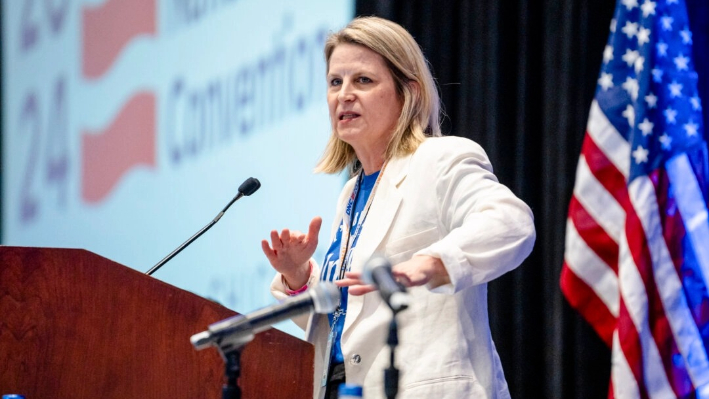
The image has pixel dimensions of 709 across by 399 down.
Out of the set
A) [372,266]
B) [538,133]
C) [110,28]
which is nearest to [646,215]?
[538,133]

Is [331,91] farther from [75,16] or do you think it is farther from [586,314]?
[75,16]

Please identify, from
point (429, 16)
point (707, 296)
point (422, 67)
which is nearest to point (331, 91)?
point (422, 67)

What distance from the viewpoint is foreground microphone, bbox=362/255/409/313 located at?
1510 millimetres

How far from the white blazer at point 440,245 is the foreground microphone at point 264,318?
51 cm

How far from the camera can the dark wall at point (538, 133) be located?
3596mm

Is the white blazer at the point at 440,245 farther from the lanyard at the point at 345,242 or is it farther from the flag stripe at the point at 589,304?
the flag stripe at the point at 589,304

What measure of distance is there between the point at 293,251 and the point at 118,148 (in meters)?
2.28

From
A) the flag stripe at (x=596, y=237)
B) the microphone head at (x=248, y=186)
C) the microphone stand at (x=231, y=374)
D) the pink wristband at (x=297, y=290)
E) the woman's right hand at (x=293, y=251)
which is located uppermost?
the microphone head at (x=248, y=186)

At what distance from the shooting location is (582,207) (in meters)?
2.96

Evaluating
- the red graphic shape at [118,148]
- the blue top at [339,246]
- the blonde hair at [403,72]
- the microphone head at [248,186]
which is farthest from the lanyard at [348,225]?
the red graphic shape at [118,148]

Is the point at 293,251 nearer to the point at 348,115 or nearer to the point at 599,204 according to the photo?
the point at 348,115

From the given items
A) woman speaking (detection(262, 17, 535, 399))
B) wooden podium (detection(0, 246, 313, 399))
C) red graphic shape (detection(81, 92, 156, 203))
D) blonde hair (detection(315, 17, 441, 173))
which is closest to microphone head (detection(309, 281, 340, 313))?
woman speaking (detection(262, 17, 535, 399))

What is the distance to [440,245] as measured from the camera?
1976 mm

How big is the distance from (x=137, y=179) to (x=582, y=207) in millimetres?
2282
